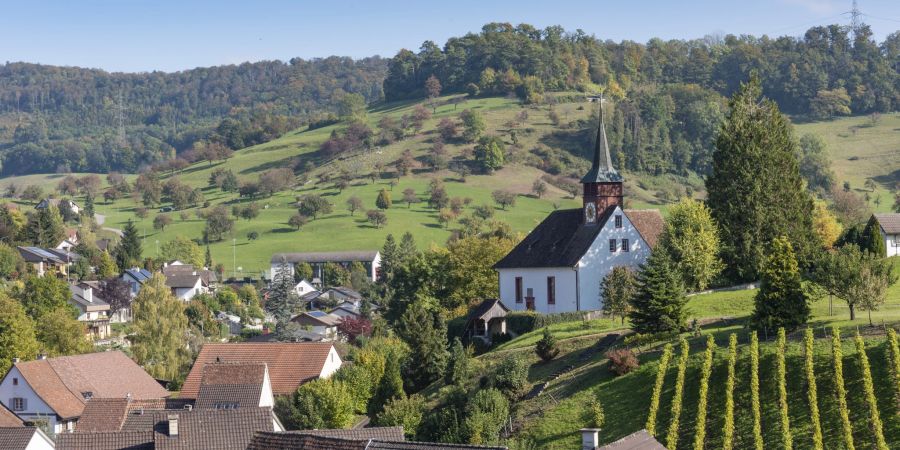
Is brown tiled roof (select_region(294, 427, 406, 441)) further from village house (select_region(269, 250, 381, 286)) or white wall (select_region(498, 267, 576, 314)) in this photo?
village house (select_region(269, 250, 381, 286))

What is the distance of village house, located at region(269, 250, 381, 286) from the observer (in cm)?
13888

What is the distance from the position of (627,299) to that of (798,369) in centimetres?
1708

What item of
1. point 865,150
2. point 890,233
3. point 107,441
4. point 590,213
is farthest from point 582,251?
point 865,150

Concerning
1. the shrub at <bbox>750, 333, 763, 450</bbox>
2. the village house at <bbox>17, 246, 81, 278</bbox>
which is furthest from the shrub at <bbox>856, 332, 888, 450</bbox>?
the village house at <bbox>17, 246, 81, 278</bbox>

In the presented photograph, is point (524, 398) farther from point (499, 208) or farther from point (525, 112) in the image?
point (525, 112)

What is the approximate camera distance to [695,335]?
5062 cm

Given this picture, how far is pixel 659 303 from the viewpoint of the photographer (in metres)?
51.3

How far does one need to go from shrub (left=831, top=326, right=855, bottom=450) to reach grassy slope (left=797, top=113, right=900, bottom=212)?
103 m

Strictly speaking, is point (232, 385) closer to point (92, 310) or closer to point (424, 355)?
point (424, 355)

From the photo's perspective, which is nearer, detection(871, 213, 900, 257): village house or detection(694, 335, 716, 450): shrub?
detection(694, 335, 716, 450): shrub

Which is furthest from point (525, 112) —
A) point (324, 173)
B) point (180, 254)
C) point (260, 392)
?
point (260, 392)

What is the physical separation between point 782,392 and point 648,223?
3103cm

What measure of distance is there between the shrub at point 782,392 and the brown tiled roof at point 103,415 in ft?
78.8

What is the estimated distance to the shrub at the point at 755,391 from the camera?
38.8 metres
